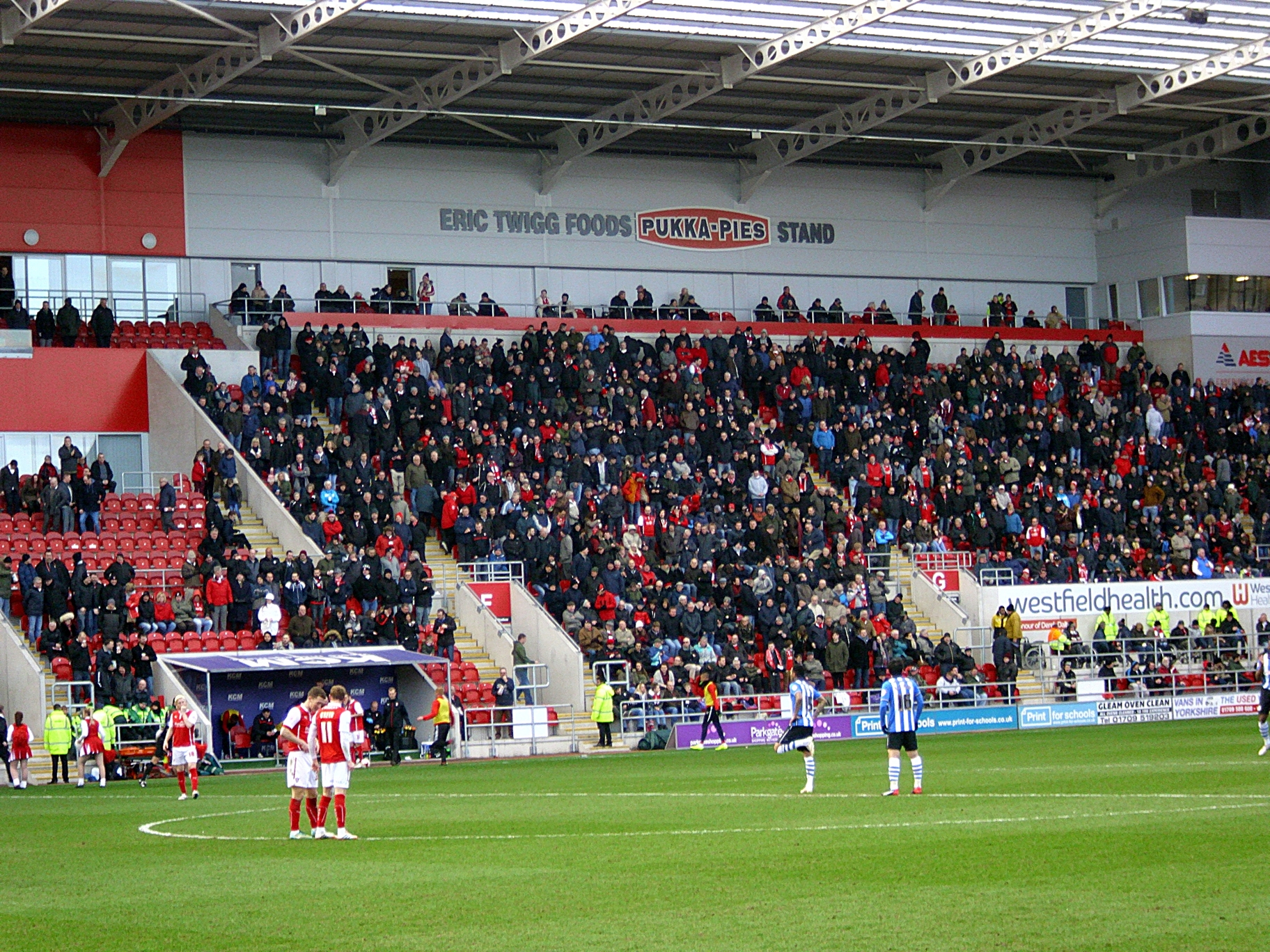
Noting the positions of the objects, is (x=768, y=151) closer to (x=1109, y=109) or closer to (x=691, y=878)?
(x=1109, y=109)

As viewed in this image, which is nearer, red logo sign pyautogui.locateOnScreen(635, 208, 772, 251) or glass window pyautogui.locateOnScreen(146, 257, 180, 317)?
glass window pyautogui.locateOnScreen(146, 257, 180, 317)

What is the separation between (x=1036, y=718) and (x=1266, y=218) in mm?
28047

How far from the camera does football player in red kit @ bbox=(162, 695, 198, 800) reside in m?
25.0

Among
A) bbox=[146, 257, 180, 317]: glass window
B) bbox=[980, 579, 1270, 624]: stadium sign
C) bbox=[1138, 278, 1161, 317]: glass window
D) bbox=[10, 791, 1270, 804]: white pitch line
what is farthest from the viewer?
bbox=[1138, 278, 1161, 317]: glass window

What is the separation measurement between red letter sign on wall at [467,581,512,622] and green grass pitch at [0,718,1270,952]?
13575 mm

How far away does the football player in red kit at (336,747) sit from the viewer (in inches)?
691

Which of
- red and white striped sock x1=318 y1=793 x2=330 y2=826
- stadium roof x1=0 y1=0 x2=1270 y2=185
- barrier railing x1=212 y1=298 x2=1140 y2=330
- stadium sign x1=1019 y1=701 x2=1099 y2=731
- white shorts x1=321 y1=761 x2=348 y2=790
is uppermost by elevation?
stadium roof x1=0 y1=0 x2=1270 y2=185

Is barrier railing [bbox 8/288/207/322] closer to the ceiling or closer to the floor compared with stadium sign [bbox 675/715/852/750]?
closer to the ceiling

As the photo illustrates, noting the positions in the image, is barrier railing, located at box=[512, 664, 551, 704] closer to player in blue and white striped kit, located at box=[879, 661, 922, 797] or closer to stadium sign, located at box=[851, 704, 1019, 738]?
stadium sign, located at box=[851, 704, 1019, 738]

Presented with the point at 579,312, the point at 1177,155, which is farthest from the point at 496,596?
the point at 1177,155

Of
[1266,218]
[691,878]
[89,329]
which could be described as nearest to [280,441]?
[89,329]

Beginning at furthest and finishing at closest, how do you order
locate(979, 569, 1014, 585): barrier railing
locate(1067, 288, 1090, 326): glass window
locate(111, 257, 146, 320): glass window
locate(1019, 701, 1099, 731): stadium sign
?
locate(1067, 288, 1090, 326): glass window
locate(111, 257, 146, 320): glass window
locate(979, 569, 1014, 585): barrier railing
locate(1019, 701, 1099, 731): stadium sign

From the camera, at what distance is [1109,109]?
161 feet

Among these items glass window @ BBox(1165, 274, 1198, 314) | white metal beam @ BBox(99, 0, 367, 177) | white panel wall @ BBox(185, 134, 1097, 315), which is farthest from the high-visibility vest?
glass window @ BBox(1165, 274, 1198, 314)
